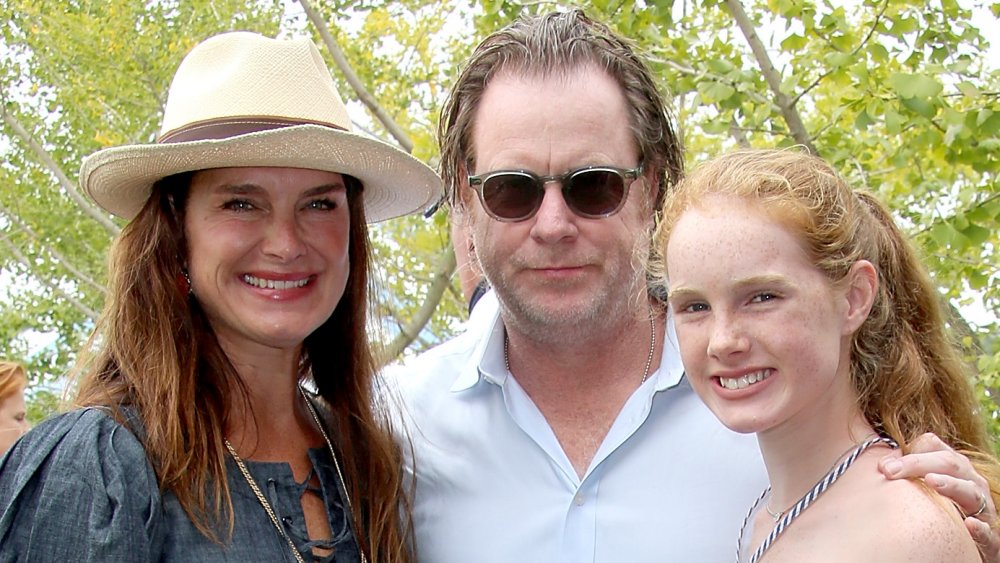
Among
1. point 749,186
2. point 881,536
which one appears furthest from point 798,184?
point 881,536

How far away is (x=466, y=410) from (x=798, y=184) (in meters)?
1.13

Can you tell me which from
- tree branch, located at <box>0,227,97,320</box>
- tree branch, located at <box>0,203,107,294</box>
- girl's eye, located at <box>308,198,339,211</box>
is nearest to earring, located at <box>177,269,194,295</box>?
girl's eye, located at <box>308,198,339,211</box>

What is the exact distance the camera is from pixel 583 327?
103 inches

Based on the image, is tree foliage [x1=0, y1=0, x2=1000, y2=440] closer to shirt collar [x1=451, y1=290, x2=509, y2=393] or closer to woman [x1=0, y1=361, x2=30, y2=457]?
shirt collar [x1=451, y1=290, x2=509, y2=393]

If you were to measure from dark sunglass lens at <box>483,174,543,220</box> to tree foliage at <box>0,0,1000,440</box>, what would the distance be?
468mm

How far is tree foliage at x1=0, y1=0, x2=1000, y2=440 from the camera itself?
13.7 feet

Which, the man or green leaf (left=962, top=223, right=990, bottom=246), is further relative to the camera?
green leaf (left=962, top=223, right=990, bottom=246)

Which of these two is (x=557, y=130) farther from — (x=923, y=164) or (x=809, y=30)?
(x=923, y=164)

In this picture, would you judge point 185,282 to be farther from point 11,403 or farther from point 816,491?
point 11,403

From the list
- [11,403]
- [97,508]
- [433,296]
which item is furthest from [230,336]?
[433,296]

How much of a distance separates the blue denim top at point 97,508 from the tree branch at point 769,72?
291cm

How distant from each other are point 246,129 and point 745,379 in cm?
118

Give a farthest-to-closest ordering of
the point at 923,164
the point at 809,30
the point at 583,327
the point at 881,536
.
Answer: the point at 923,164, the point at 809,30, the point at 583,327, the point at 881,536

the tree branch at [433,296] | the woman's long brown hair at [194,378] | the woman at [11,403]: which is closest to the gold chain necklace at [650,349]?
the woman's long brown hair at [194,378]
